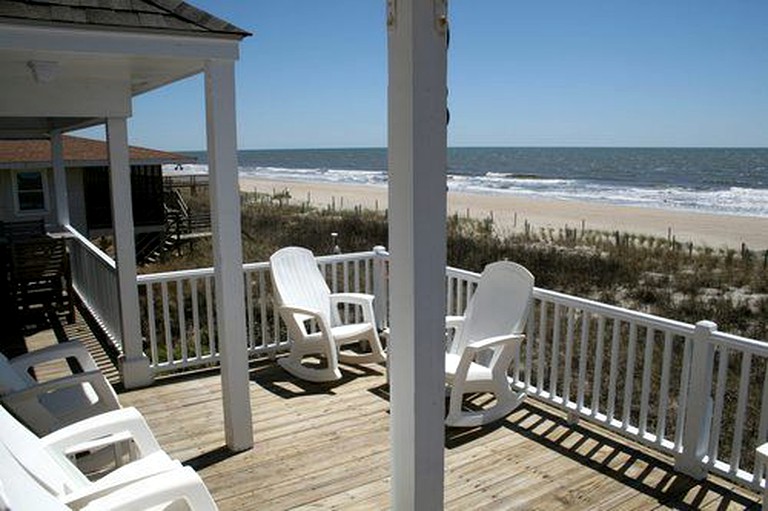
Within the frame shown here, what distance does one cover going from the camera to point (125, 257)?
4.91 m

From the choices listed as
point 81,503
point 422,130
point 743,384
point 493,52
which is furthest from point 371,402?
point 493,52

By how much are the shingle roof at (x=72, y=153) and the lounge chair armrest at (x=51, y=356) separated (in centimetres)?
996

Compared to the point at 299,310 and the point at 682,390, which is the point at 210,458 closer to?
the point at 299,310

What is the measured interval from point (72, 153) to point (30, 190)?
2146 mm

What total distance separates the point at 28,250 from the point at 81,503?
210 inches

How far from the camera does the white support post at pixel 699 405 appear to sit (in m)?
3.35

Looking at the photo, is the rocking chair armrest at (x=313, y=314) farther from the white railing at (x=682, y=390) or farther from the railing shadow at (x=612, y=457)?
the railing shadow at (x=612, y=457)

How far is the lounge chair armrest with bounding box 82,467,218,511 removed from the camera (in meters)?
1.92

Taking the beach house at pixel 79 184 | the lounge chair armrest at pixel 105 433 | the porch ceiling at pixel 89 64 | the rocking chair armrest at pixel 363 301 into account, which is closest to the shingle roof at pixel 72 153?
the beach house at pixel 79 184

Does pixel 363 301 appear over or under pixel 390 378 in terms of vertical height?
under

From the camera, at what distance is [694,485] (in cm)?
337

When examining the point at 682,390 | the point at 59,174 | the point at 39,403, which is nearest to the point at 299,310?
the point at 39,403

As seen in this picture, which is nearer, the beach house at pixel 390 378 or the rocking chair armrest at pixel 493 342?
the beach house at pixel 390 378

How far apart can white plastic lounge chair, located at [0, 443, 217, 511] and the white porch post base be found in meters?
2.86
